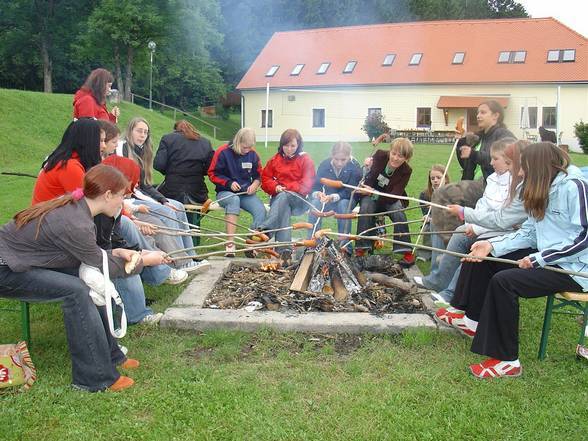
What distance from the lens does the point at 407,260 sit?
637 centimetres

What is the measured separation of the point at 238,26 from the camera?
3903 cm

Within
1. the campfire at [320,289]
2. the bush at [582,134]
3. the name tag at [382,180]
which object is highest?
the bush at [582,134]

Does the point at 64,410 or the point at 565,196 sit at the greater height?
the point at 565,196

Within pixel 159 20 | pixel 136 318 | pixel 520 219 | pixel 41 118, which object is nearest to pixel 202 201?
pixel 136 318

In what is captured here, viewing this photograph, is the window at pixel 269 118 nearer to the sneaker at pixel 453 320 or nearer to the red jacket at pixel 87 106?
the red jacket at pixel 87 106

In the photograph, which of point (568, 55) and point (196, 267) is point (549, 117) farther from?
point (196, 267)

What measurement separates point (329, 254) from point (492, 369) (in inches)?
73.7

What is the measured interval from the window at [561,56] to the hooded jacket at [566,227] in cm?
2793

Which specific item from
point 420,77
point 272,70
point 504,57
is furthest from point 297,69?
point 504,57

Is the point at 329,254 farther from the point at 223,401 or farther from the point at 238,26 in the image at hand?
the point at 238,26

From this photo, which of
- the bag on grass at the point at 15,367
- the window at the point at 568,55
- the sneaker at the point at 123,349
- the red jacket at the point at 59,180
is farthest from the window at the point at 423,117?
the bag on grass at the point at 15,367

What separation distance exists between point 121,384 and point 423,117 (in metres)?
28.6

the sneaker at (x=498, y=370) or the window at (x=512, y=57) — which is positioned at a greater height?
the window at (x=512, y=57)

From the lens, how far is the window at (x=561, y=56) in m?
28.8
